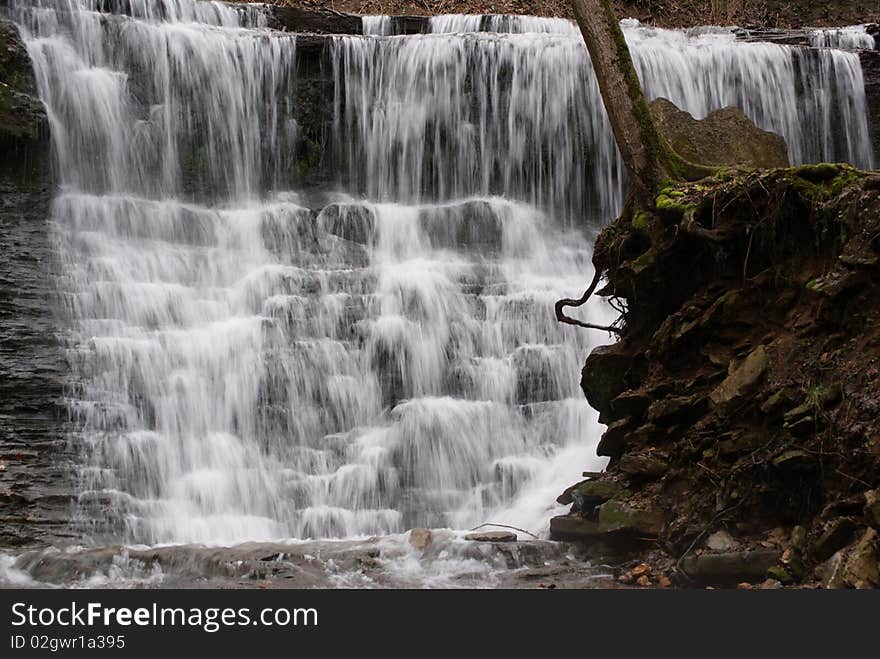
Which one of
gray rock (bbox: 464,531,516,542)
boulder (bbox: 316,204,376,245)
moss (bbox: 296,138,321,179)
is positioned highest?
moss (bbox: 296,138,321,179)

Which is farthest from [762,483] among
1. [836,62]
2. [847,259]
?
[836,62]

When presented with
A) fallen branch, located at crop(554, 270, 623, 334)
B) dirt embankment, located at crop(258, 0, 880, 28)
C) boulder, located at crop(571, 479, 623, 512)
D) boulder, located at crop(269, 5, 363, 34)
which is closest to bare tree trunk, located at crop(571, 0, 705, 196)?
fallen branch, located at crop(554, 270, 623, 334)

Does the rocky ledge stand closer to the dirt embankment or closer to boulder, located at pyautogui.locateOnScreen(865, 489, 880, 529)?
boulder, located at pyautogui.locateOnScreen(865, 489, 880, 529)

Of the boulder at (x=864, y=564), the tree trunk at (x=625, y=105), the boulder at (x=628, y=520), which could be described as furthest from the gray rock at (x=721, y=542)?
the tree trunk at (x=625, y=105)

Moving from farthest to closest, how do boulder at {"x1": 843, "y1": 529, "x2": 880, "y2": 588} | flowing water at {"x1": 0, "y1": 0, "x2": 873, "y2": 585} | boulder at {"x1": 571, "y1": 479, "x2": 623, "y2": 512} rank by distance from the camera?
flowing water at {"x1": 0, "y1": 0, "x2": 873, "y2": 585} → boulder at {"x1": 571, "y1": 479, "x2": 623, "y2": 512} → boulder at {"x1": 843, "y1": 529, "x2": 880, "y2": 588}

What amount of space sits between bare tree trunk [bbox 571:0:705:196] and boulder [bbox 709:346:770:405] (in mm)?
1885

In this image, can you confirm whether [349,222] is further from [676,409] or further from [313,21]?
[676,409]

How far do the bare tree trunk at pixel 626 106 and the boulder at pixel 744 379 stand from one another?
6.18 ft

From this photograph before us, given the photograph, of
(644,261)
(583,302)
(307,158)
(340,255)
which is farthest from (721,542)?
(307,158)

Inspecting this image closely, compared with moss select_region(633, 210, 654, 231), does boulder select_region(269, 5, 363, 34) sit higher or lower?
higher

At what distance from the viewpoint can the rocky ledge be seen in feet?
19.6

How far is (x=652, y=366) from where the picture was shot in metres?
7.91

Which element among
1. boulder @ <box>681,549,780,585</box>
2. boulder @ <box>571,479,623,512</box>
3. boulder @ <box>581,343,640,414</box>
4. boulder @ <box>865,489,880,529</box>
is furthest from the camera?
boulder @ <box>581,343,640,414</box>

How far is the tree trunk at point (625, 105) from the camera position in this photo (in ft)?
27.3
